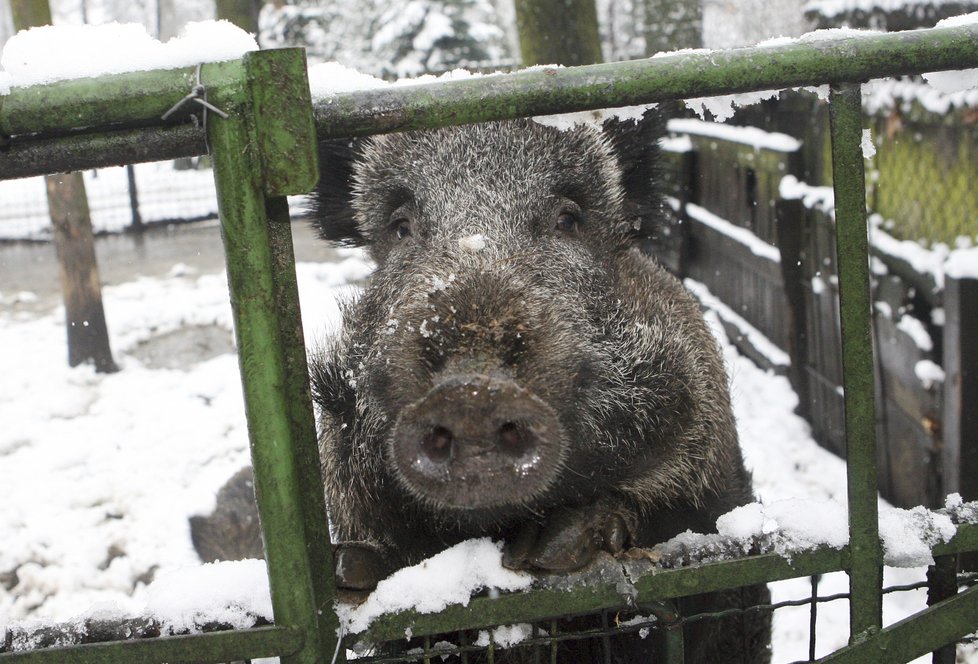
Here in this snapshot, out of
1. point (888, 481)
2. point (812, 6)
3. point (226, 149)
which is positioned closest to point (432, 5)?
point (812, 6)

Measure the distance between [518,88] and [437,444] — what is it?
2.11 ft

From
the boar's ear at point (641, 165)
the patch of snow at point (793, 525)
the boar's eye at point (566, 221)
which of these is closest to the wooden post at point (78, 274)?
the boar's ear at point (641, 165)

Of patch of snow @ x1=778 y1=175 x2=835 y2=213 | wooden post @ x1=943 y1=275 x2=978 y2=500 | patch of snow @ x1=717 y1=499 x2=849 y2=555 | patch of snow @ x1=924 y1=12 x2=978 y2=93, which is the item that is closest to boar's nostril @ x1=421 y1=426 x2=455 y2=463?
patch of snow @ x1=717 y1=499 x2=849 y2=555

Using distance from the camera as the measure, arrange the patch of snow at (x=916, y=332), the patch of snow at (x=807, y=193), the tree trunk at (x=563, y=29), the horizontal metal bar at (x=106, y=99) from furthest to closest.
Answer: the tree trunk at (x=563, y=29) < the patch of snow at (x=807, y=193) < the patch of snow at (x=916, y=332) < the horizontal metal bar at (x=106, y=99)

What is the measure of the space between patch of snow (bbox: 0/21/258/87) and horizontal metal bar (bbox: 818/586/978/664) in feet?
4.59

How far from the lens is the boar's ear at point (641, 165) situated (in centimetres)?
282

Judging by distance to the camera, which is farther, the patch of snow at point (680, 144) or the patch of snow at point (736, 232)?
the patch of snow at point (680, 144)

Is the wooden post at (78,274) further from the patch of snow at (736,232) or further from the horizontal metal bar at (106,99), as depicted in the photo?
the horizontal metal bar at (106,99)

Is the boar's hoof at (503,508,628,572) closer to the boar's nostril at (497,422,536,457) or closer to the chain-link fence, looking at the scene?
the boar's nostril at (497,422,536,457)

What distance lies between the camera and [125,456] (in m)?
5.91

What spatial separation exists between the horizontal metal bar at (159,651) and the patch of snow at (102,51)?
85 centimetres

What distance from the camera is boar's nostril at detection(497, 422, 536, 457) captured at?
1.61 metres

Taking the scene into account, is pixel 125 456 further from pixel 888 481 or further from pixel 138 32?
pixel 138 32

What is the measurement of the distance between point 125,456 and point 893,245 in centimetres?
478
